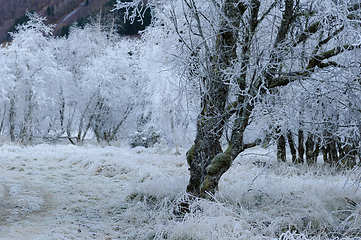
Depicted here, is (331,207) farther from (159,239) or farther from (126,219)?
(126,219)

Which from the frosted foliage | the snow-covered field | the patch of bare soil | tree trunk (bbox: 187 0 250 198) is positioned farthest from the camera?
the frosted foliage

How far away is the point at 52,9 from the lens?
25.4m

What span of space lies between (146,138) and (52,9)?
19.0 metres

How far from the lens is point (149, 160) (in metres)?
8.47

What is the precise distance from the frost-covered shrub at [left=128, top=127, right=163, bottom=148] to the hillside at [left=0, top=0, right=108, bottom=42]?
1445cm

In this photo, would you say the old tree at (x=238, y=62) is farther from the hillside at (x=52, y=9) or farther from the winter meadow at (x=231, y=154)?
the hillside at (x=52, y=9)

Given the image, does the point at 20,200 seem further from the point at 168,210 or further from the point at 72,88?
the point at 72,88

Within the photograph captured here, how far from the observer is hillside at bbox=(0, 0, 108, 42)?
23.6m

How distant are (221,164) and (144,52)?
33.0ft

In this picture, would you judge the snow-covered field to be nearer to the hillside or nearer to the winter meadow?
the winter meadow

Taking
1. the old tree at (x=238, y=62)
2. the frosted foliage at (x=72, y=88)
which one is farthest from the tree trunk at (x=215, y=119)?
the frosted foliage at (x=72, y=88)

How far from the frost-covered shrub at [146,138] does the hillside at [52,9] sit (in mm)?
14447

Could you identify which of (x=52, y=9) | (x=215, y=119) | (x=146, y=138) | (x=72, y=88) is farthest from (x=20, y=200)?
→ (x=52, y=9)

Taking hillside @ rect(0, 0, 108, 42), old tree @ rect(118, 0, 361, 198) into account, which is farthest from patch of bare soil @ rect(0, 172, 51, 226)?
hillside @ rect(0, 0, 108, 42)
